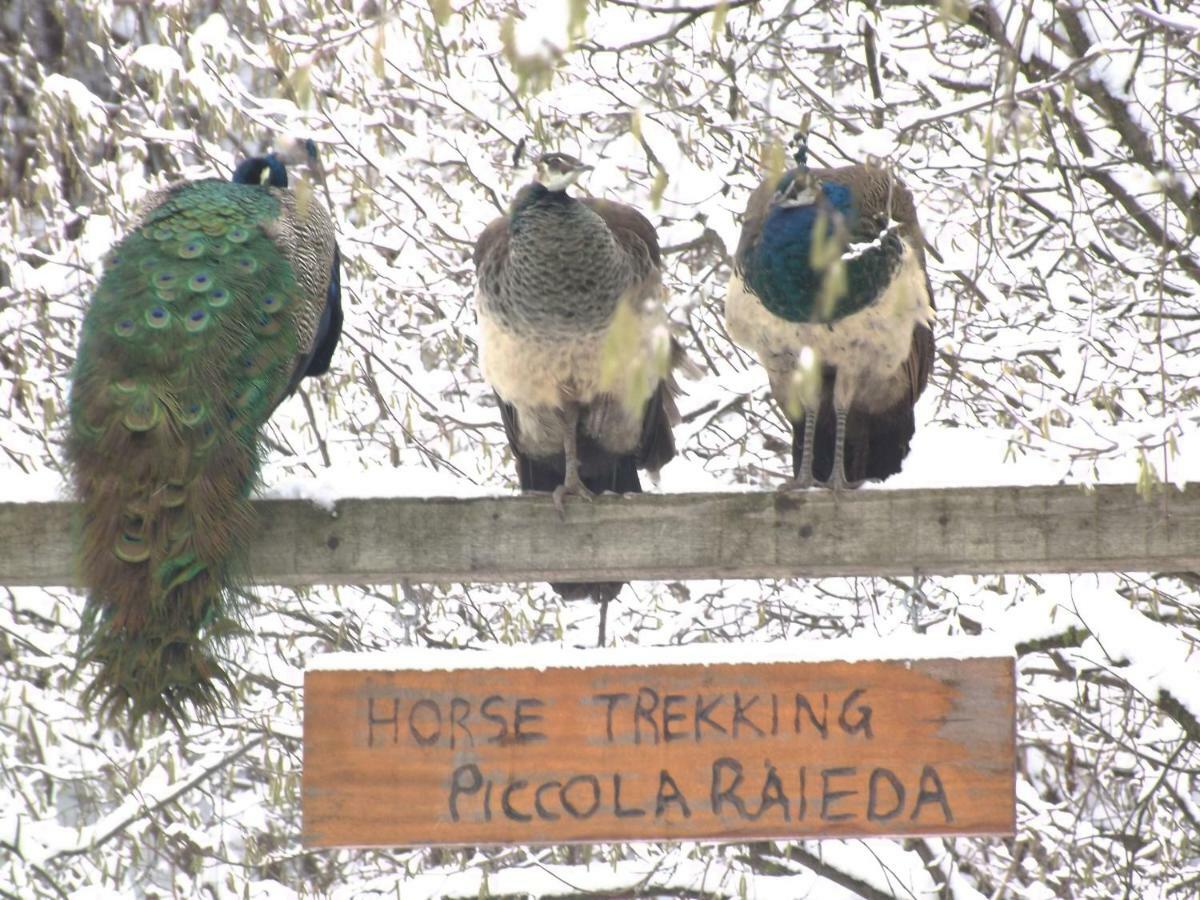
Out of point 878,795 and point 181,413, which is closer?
point 878,795

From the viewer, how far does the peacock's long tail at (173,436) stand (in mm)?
2914

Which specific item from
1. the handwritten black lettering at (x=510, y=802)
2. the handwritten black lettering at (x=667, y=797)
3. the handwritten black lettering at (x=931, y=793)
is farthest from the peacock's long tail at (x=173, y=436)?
the handwritten black lettering at (x=931, y=793)

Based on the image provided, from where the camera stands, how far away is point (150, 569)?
2.96m

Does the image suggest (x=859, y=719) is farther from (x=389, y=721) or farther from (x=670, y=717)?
(x=389, y=721)

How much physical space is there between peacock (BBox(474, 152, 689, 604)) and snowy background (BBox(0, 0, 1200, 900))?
37cm

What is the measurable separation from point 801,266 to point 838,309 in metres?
0.15

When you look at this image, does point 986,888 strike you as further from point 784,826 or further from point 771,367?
point 784,826

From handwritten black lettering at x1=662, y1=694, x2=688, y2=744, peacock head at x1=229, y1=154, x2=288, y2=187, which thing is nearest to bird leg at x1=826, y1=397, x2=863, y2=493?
handwritten black lettering at x1=662, y1=694, x2=688, y2=744

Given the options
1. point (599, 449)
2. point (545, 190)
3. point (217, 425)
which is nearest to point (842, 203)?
point (545, 190)

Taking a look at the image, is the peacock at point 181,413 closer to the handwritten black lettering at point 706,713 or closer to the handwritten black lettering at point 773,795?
the handwritten black lettering at point 706,713

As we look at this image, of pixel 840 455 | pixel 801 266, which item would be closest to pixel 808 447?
pixel 840 455

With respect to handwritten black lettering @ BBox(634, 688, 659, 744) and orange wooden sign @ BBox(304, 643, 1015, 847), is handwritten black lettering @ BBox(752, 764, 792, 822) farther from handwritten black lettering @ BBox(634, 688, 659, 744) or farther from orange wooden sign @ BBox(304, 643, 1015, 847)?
handwritten black lettering @ BBox(634, 688, 659, 744)

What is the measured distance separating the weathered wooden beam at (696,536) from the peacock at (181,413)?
132 mm

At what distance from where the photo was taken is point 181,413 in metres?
3.13
